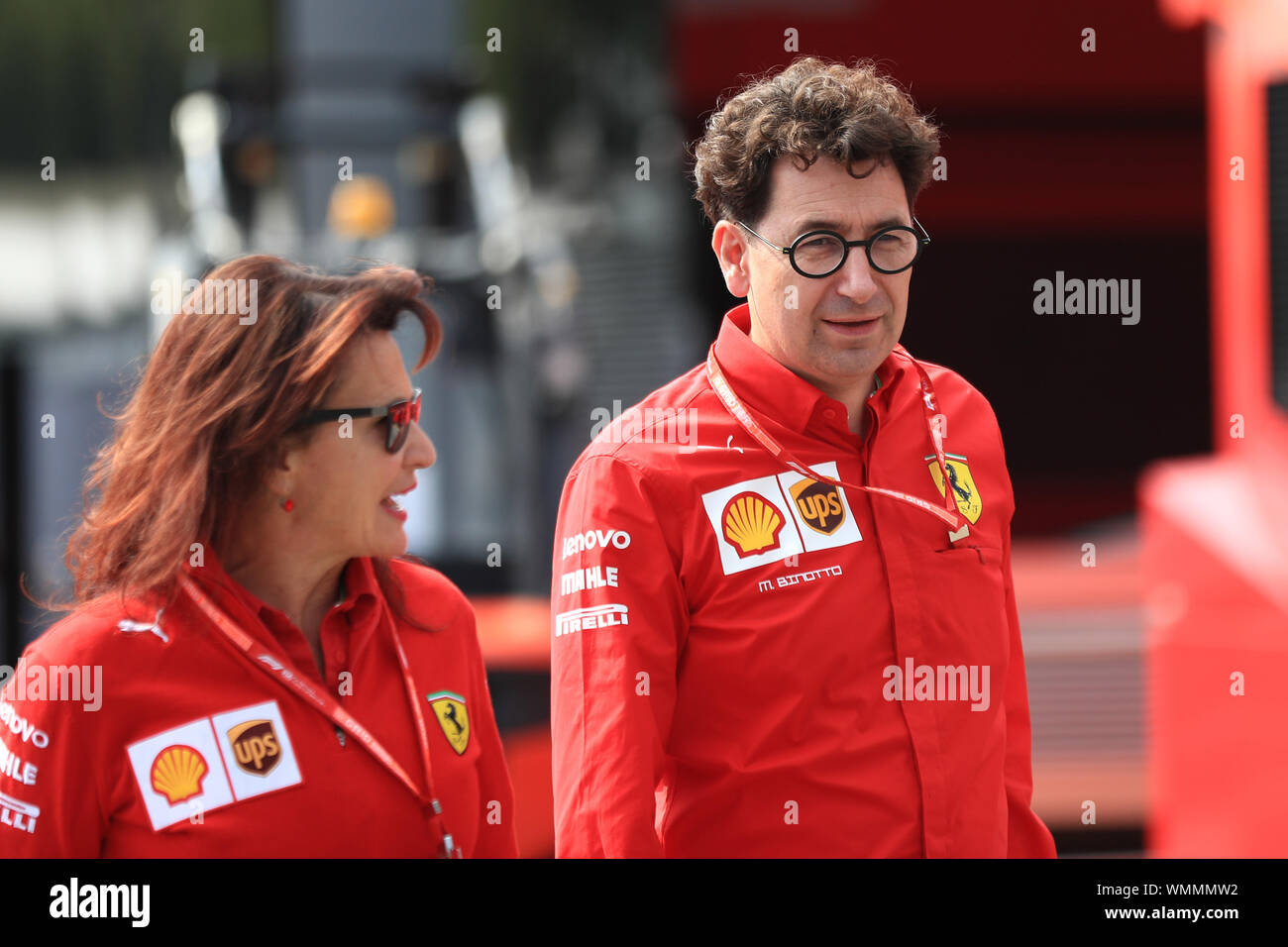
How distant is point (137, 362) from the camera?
2.55 meters

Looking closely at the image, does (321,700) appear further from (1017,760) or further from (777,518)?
(1017,760)

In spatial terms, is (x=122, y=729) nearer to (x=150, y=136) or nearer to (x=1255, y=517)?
(x=1255, y=517)

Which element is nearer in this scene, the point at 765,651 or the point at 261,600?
the point at 765,651

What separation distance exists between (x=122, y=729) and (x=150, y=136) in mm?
6452

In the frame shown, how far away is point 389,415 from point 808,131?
2.52 ft

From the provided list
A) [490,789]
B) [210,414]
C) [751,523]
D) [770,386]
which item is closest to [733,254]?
[770,386]

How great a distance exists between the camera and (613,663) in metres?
1.95

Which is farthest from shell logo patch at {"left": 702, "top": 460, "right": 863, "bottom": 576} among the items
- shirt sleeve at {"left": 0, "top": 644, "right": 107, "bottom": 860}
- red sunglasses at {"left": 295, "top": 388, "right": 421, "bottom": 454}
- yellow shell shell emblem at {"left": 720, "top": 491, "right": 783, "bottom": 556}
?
shirt sleeve at {"left": 0, "top": 644, "right": 107, "bottom": 860}

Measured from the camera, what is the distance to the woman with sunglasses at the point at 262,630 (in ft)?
6.44

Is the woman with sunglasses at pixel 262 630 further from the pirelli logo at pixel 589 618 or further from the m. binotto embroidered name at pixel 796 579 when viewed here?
the m. binotto embroidered name at pixel 796 579

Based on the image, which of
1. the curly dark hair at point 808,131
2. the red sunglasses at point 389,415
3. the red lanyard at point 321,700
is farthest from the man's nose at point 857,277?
the red lanyard at point 321,700

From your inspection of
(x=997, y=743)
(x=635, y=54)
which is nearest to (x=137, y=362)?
(x=997, y=743)

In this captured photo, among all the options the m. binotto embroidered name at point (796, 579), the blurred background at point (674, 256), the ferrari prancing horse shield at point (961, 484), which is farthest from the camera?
the blurred background at point (674, 256)

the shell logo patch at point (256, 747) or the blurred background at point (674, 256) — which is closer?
the shell logo patch at point (256, 747)
